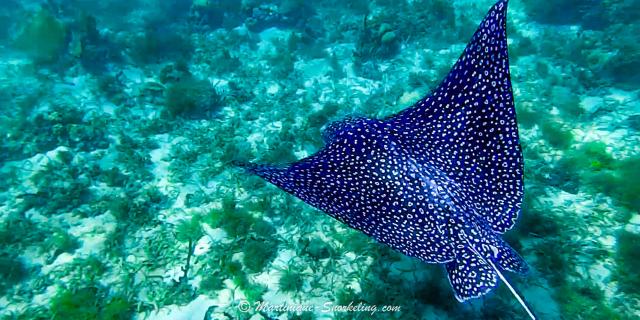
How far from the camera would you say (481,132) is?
3.60 metres

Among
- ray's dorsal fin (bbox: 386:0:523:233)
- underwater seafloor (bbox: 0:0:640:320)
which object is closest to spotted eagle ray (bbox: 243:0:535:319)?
ray's dorsal fin (bbox: 386:0:523:233)

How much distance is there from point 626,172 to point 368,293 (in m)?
4.66

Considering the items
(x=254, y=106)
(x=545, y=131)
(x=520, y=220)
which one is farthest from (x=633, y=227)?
(x=254, y=106)

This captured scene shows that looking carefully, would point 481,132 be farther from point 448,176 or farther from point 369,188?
point 369,188

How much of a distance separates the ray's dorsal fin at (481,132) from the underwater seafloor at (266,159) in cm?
146

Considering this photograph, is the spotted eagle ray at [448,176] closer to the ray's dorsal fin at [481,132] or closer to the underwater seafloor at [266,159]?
the ray's dorsal fin at [481,132]

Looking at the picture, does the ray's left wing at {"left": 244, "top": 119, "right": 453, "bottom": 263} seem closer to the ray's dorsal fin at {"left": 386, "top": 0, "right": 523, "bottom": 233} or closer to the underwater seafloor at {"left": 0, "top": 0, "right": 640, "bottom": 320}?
the ray's dorsal fin at {"left": 386, "top": 0, "right": 523, "bottom": 233}

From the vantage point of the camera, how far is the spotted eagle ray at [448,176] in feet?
10.4

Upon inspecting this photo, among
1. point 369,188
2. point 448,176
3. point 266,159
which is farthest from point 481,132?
point 266,159

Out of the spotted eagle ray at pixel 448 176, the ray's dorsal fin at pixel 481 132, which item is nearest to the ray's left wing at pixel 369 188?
the spotted eagle ray at pixel 448 176

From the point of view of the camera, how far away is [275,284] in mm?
4500

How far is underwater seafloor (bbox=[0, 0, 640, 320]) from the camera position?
4.37 metres

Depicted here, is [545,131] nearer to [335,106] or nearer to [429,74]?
[429,74]

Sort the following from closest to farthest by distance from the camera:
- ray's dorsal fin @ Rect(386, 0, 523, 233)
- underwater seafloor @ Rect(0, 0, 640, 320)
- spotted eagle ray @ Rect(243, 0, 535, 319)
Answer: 1. spotted eagle ray @ Rect(243, 0, 535, 319)
2. ray's dorsal fin @ Rect(386, 0, 523, 233)
3. underwater seafloor @ Rect(0, 0, 640, 320)
